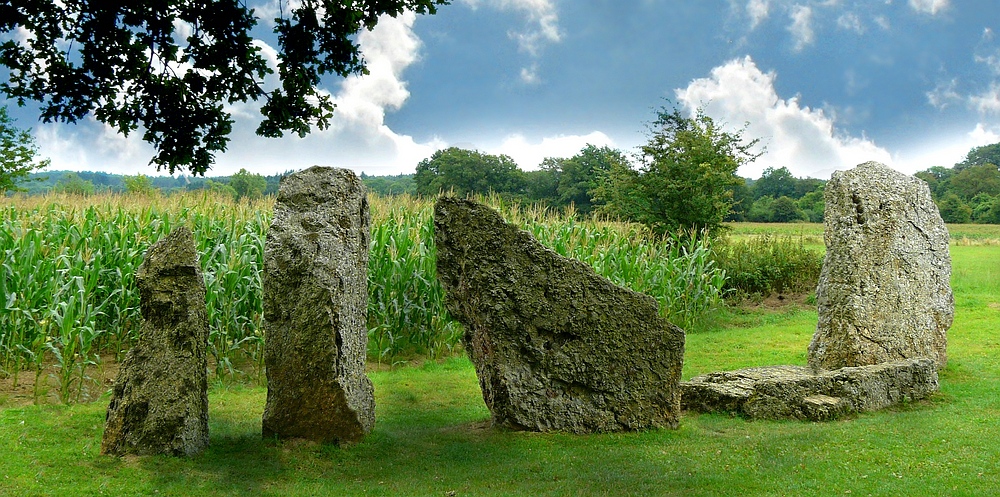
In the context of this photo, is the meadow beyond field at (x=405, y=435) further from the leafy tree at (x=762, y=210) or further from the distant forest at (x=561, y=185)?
the leafy tree at (x=762, y=210)

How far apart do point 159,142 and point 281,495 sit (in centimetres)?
470

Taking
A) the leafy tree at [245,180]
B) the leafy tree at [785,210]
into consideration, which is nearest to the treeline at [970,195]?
the leafy tree at [785,210]

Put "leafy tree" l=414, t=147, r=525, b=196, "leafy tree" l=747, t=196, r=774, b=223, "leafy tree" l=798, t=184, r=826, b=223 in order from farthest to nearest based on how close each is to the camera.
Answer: "leafy tree" l=798, t=184, r=826, b=223, "leafy tree" l=747, t=196, r=774, b=223, "leafy tree" l=414, t=147, r=525, b=196

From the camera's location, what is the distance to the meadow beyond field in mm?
5977

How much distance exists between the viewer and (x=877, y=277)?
956 cm

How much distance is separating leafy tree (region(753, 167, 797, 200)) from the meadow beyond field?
36.3 m

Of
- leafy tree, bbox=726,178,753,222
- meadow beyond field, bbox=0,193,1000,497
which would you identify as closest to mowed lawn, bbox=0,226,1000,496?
meadow beyond field, bbox=0,193,1000,497

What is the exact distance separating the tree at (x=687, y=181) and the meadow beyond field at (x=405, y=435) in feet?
31.2

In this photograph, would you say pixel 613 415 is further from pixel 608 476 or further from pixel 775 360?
pixel 775 360

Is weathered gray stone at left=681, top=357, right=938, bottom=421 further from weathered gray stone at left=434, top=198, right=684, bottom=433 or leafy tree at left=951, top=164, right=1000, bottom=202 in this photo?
leafy tree at left=951, top=164, right=1000, bottom=202

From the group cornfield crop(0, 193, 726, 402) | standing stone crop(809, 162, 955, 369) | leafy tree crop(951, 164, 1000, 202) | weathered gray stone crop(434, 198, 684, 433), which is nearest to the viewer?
weathered gray stone crop(434, 198, 684, 433)

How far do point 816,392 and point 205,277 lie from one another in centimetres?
776

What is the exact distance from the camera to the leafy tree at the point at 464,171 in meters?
28.7

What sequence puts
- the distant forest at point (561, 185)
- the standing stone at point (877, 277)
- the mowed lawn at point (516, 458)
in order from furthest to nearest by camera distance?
1. the distant forest at point (561, 185)
2. the standing stone at point (877, 277)
3. the mowed lawn at point (516, 458)
